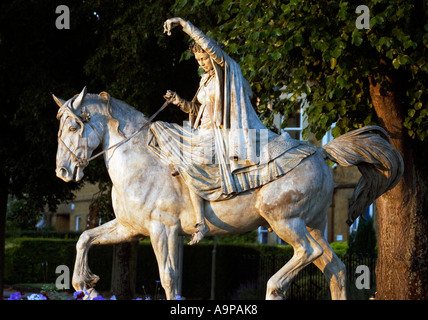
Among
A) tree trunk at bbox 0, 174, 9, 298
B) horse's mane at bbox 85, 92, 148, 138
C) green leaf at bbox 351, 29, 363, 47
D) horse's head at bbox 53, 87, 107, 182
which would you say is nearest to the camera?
horse's head at bbox 53, 87, 107, 182

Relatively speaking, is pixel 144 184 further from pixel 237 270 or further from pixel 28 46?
pixel 237 270

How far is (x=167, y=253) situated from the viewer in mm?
7227

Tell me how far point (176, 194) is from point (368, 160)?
193cm

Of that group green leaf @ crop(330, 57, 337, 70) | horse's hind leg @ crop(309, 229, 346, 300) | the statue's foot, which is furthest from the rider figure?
green leaf @ crop(330, 57, 337, 70)

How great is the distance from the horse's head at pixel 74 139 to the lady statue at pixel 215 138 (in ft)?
2.12

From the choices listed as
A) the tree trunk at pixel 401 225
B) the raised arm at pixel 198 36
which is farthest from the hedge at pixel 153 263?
the raised arm at pixel 198 36

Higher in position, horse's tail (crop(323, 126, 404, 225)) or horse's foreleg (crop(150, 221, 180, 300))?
horse's tail (crop(323, 126, 404, 225))

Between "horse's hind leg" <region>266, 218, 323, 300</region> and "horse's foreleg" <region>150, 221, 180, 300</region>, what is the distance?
90cm

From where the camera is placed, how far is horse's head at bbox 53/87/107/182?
7.44 m

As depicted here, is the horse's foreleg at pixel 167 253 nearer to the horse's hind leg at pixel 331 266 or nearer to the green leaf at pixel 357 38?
the horse's hind leg at pixel 331 266

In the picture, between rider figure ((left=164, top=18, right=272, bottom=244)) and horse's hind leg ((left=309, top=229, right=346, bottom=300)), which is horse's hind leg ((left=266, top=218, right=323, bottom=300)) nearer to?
horse's hind leg ((left=309, top=229, right=346, bottom=300))

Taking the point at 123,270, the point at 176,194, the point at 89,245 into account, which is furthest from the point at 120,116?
the point at 123,270
